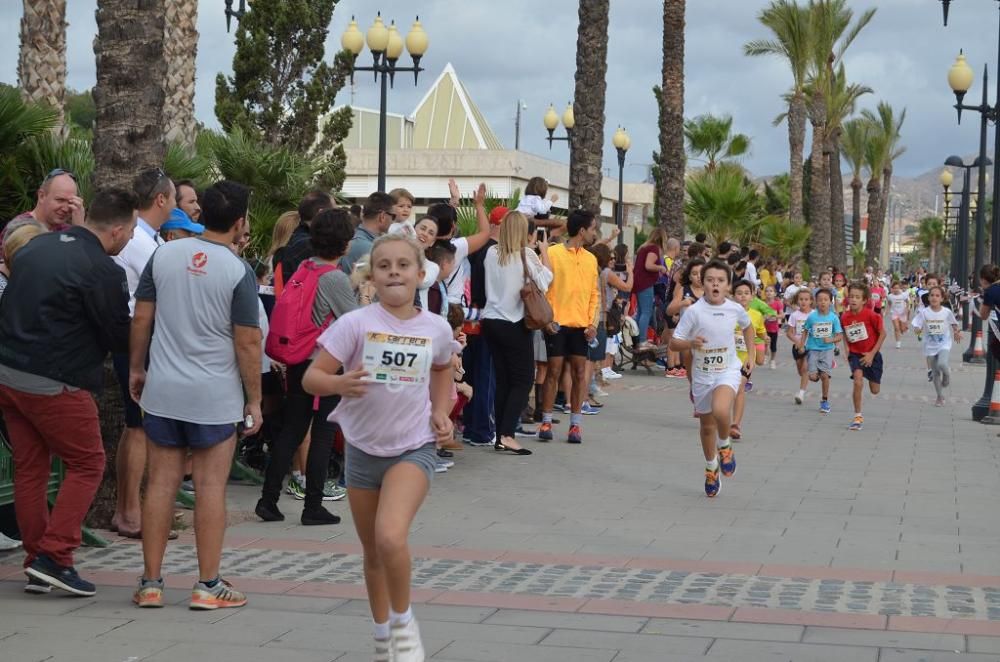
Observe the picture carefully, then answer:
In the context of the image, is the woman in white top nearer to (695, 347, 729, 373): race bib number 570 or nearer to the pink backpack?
(695, 347, 729, 373): race bib number 570

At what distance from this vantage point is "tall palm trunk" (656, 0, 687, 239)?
27062 mm

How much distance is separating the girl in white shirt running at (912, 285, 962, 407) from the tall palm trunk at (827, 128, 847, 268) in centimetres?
4197

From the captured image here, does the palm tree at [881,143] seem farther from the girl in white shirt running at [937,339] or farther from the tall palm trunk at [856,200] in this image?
the girl in white shirt running at [937,339]

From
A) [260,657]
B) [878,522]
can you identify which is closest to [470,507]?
[878,522]

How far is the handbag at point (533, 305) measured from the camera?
39.1 feet

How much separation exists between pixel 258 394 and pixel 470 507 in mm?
3268

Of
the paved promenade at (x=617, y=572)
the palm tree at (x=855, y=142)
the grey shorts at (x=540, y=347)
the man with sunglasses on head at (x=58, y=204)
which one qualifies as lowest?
the paved promenade at (x=617, y=572)

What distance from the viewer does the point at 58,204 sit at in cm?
719

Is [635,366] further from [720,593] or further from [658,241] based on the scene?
[720,593]

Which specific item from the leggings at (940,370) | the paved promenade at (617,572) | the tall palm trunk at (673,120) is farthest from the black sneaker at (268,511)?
the tall palm trunk at (673,120)

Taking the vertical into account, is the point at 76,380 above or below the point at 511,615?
above

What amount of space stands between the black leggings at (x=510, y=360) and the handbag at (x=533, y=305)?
13cm

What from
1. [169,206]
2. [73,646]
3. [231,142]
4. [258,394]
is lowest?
[73,646]

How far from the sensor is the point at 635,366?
850 inches
